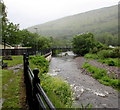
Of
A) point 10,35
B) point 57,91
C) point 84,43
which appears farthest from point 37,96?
point 84,43

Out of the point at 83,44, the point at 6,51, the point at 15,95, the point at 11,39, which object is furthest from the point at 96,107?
the point at 83,44

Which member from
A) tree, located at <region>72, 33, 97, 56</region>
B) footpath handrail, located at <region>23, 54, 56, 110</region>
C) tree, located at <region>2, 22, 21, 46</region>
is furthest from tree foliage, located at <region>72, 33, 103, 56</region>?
footpath handrail, located at <region>23, 54, 56, 110</region>

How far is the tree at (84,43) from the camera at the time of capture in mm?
36044

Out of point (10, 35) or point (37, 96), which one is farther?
point (10, 35)

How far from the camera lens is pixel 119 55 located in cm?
2269

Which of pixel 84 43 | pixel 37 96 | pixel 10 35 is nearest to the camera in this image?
pixel 37 96

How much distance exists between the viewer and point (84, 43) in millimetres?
37438

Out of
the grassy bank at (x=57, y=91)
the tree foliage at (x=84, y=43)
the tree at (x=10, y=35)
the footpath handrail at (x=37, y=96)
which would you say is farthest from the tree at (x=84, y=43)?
the footpath handrail at (x=37, y=96)

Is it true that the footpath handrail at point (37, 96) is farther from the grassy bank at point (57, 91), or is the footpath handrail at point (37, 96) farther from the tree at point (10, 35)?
the tree at point (10, 35)

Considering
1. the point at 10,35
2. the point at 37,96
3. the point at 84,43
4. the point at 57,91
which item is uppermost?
the point at 10,35

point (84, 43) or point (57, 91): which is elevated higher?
point (84, 43)

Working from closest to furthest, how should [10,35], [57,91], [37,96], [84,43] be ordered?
1. [37,96]
2. [57,91]
3. [10,35]
4. [84,43]

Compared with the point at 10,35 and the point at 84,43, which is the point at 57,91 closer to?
the point at 10,35

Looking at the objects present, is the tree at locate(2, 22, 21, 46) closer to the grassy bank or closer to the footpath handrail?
the grassy bank
